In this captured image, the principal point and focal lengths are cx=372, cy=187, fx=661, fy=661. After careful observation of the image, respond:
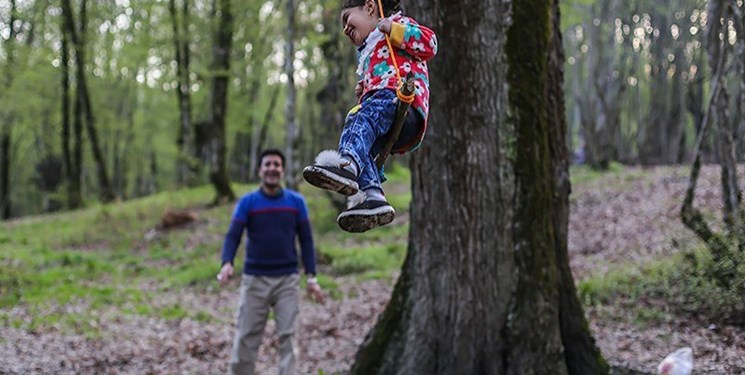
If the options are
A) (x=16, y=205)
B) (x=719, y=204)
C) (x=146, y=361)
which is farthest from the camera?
(x=16, y=205)

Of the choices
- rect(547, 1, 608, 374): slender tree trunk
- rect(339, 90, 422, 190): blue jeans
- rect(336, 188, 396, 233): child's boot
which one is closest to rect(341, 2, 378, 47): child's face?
rect(339, 90, 422, 190): blue jeans

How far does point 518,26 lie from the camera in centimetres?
540

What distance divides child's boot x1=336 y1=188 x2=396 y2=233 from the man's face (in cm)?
360

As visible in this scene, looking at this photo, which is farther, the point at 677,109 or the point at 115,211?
the point at 677,109

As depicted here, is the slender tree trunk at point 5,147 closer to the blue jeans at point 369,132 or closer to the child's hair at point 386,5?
the child's hair at point 386,5

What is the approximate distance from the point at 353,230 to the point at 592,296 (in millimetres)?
6714

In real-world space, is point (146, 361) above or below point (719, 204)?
below

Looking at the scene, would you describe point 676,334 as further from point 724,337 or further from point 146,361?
point 146,361

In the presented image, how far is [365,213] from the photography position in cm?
274

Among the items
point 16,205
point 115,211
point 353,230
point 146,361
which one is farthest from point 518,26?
point 16,205

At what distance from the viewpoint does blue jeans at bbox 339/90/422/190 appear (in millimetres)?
2863

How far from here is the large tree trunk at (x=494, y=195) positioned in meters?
5.30

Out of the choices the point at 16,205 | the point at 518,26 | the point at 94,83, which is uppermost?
the point at 94,83

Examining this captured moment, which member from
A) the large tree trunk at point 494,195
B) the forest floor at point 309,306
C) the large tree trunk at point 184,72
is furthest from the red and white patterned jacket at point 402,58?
the large tree trunk at point 184,72
